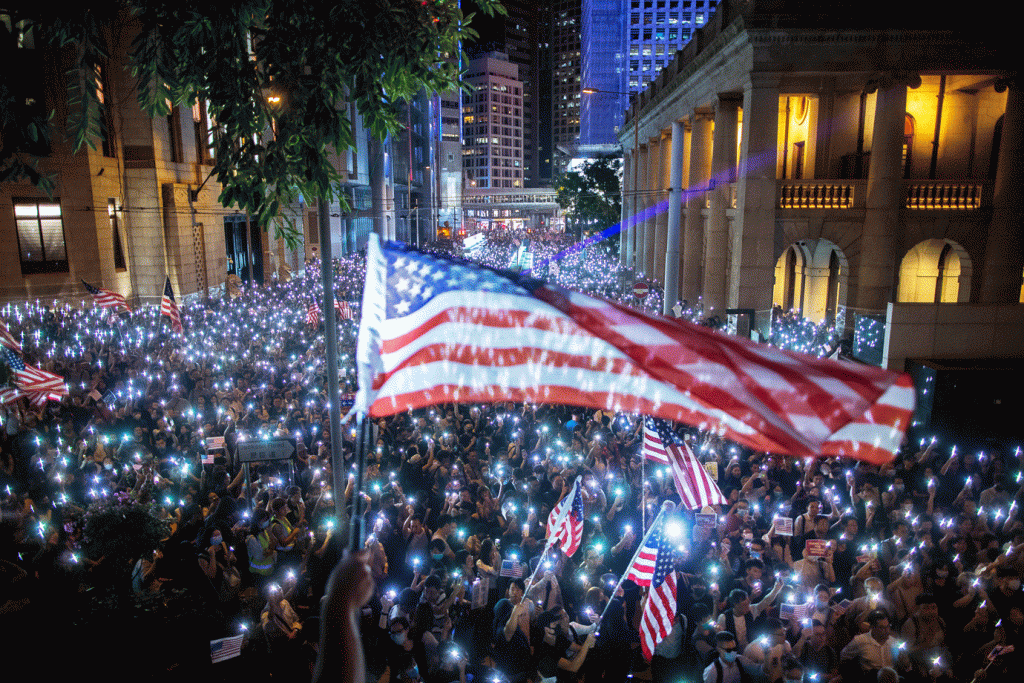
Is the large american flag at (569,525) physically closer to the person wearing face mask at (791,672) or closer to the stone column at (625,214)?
the person wearing face mask at (791,672)

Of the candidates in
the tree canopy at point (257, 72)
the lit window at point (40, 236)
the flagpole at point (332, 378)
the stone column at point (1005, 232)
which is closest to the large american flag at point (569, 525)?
the flagpole at point (332, 378)

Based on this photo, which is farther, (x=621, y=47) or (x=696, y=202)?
(x=621, y=47)

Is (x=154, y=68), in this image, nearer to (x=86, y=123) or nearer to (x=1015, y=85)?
(x=86, y=123)

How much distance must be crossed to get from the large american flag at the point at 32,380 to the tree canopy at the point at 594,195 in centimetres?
4835

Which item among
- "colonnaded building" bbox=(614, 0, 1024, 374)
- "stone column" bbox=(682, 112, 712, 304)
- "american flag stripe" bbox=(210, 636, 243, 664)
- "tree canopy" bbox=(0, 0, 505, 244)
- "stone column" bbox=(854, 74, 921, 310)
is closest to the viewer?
"tree canopy" bbox=(0, 0, 505, 244)

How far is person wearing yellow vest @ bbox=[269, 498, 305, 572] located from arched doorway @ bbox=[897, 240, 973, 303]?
84.9ft

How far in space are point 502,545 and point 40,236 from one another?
2617cm

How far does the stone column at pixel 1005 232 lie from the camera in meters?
23.1

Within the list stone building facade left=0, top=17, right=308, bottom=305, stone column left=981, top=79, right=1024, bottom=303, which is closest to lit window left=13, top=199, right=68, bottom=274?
stone building facade left=0, top=17, right=308, bottom=305

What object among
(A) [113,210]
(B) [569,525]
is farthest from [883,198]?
(A) [113,210]

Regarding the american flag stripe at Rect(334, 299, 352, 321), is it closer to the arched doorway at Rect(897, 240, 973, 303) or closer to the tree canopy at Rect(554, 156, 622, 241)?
the arched doorway at Rect(897, 240, 973, 303)

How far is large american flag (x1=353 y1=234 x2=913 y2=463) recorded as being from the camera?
3562 millimetres

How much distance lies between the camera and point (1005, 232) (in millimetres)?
23672

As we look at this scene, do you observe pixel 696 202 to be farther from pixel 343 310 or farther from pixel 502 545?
pixel 502 545
